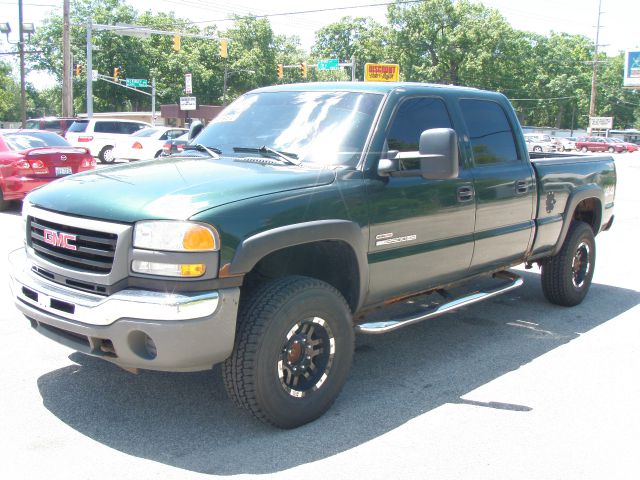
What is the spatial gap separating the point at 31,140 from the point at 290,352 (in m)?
10.4

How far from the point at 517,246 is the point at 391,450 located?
2522mm

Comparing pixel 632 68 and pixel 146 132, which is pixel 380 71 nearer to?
pixel 146 132

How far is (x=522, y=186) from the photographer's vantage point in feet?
17.8

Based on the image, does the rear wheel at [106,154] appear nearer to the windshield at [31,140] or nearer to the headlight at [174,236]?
the windshield at [31,140]

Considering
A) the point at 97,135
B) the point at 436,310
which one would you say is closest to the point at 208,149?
the point at 436,310

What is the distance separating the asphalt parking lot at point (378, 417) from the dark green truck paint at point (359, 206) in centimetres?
67

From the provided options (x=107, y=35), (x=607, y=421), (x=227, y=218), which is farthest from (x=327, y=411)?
(x=107, y=35)

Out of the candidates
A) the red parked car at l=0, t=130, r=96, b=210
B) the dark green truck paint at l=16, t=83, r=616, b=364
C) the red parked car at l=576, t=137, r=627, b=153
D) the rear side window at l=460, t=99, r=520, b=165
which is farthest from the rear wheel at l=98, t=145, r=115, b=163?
the red parked car at l=576, t=137, r=627, b=153

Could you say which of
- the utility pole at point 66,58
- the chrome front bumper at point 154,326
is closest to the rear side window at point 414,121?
the chrome front bumper at point 154,326

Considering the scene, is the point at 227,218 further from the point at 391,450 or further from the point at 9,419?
the point at 9,419

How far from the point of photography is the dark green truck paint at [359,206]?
341 cm

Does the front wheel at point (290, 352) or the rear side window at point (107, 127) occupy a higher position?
the rear side window at point (107, 127)

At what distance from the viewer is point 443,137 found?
3.98 meters

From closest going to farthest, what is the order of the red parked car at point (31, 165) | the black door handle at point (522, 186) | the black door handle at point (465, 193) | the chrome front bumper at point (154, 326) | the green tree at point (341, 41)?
the chrome front bumper at point (154, 326) < the black door handle at point (465, 193) < the black door handle at point (522, 186) < the red parked car at point (31, 165) < the green tree at point (341, 41)
